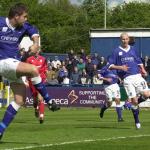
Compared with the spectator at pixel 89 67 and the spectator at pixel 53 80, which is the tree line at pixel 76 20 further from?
the spectator at pixel 89 67

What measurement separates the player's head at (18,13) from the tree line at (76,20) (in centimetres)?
6911

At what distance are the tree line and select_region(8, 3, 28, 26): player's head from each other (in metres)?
69.1

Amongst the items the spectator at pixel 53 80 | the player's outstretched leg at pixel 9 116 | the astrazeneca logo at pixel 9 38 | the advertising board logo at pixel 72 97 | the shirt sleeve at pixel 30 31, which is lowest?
the advertising board logo at pixel 72 97

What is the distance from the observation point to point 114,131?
1634 centimetres

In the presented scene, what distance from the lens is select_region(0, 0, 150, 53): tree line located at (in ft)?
275

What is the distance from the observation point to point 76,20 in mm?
92375

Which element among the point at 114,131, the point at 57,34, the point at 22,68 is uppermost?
the point at 22,68

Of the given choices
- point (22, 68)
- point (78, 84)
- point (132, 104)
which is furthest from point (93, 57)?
point (22, 68)

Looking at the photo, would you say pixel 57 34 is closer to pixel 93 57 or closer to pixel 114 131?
pixel 93 57

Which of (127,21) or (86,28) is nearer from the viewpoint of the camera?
(86,28)

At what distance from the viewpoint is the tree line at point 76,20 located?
83812mm

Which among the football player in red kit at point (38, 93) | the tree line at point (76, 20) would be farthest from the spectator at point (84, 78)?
the tree line at point (76, 20)

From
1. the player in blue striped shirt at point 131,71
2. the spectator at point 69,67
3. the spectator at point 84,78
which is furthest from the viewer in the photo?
the spectator at point 69,67

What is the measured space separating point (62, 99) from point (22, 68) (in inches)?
953
